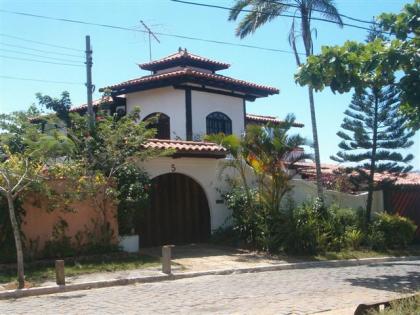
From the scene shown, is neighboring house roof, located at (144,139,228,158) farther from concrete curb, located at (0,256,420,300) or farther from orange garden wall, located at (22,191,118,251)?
concrete curb, located at (0,256,420,300)

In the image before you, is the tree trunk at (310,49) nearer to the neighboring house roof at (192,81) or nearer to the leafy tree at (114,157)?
the neighboring house roof at (192,81)

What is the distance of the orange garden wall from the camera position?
14375 millimetres

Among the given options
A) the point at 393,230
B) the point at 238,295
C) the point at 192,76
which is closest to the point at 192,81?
the point at 192,76

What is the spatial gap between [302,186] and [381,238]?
11.6ft

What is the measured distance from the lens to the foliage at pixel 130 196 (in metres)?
15.8

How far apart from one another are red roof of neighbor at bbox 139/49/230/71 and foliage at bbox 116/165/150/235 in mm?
9417

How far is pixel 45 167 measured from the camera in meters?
14.0

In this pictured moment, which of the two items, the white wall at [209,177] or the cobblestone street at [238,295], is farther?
the white wall at [209,177]

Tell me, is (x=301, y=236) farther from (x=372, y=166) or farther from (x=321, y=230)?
(x=372, y=166)

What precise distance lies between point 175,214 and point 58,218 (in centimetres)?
504

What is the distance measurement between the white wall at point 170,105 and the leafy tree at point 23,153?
9.07 m

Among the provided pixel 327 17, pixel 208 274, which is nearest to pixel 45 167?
pixel 208 274

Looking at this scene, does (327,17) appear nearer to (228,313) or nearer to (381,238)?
(381,238)

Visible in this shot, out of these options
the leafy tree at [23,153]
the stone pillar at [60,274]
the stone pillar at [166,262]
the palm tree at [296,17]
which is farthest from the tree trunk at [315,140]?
the stone pillar at [60,274]
